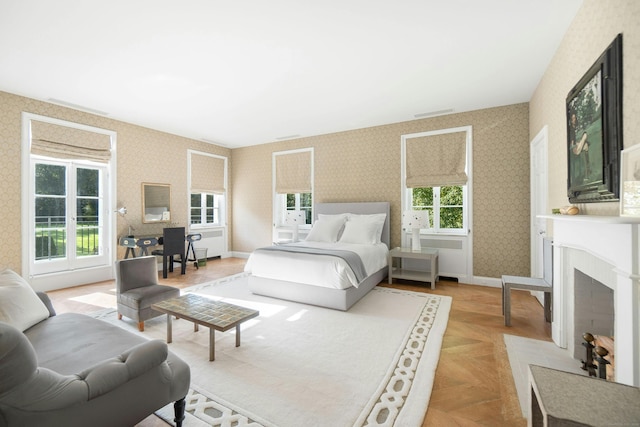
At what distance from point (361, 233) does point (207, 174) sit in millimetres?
4139

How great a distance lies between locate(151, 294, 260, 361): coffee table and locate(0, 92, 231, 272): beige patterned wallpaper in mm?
3232

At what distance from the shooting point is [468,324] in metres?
3.04

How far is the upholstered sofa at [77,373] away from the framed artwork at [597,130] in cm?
281

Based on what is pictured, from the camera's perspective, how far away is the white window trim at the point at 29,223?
409 cm

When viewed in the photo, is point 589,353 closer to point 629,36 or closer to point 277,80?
point 629,36

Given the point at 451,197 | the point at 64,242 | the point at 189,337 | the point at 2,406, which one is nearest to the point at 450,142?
the point at 451,197

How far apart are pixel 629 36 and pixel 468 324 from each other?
2623 millimetres

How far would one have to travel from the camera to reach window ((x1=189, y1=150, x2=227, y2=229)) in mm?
6480

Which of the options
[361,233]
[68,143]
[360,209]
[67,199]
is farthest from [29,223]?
[360,209]

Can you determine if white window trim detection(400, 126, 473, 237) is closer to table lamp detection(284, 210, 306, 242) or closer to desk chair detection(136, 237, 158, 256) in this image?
table lamp detection(284, 210, 306, 242)

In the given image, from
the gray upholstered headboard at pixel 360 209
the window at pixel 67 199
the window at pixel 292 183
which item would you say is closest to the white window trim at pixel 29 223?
the window at pixel 67 199

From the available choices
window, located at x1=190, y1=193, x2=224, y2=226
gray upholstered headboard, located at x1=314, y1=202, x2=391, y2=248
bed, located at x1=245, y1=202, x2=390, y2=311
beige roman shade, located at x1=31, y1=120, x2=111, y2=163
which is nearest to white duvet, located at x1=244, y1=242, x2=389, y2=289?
bed, located at x1=245, y1=202, x2=390, y2=311

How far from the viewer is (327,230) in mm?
4977

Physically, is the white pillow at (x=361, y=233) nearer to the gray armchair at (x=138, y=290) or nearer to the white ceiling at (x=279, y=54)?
the white ceiling at (x=279, y=54)
